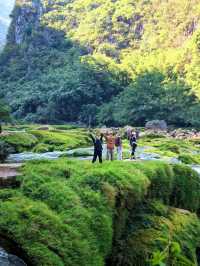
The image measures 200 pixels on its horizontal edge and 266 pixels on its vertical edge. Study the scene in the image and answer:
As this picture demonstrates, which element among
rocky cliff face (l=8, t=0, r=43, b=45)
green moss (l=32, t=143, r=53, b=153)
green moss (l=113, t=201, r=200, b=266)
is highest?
rocky cliff face (l=8, t=0, r=43, b=45)

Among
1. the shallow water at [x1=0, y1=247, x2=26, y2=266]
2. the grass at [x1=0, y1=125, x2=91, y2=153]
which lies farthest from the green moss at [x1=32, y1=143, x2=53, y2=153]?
the shallow water at [x1=0, y1=247, x2=26, y2=266]

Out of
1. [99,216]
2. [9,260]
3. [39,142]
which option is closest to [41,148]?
[39,142]

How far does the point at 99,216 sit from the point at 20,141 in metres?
30.1

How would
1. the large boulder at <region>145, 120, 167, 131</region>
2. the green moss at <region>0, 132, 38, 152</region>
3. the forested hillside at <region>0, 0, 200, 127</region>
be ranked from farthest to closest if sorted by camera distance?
1. the forested hillside at <region>0, 0, 200, 127</region>
2. the large boulder at <region>145, 120, 167, 131</region>
3. the green moss at <region>0, 132, 38, 152</region>

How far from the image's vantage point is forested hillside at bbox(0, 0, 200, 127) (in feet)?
349

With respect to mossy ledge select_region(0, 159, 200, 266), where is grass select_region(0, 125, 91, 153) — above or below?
below

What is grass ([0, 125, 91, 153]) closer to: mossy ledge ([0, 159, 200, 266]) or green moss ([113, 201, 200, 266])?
mossy ledge ([0, 159, 200, 266])

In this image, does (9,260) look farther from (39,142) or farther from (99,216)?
(39,142)

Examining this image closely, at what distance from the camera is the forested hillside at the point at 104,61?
349 ft

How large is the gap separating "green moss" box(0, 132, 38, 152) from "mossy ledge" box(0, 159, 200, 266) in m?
23.3

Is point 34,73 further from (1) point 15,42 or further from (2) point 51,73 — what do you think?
(1) point 15,42

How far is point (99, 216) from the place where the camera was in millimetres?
10875

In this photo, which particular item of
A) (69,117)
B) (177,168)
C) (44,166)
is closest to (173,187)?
(177,168)

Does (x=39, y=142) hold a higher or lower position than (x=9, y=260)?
lower
